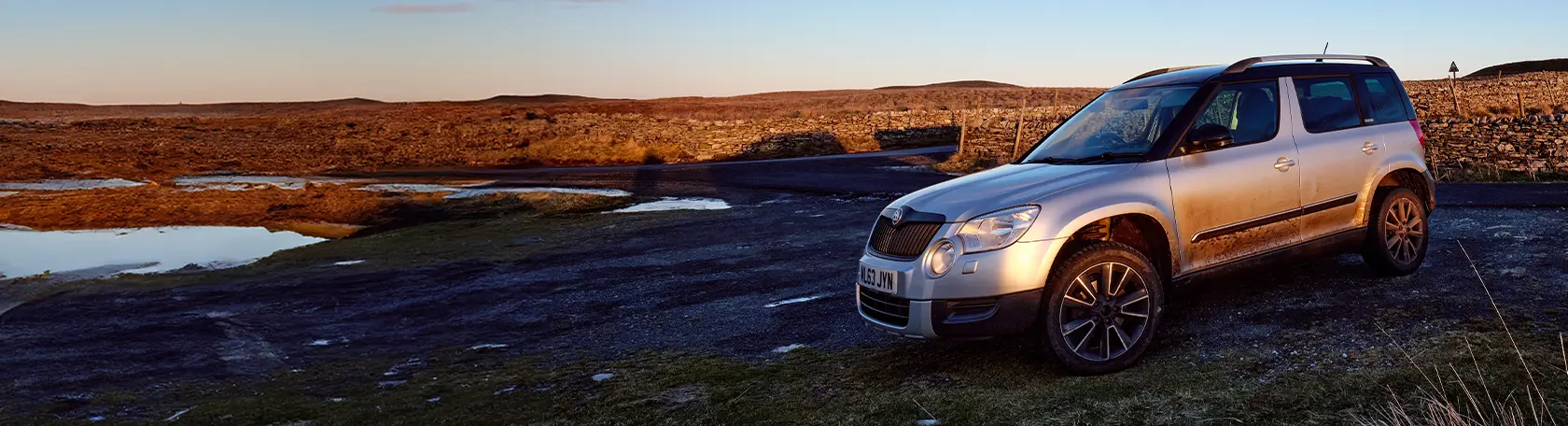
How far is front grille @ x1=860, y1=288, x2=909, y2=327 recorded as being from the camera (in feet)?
18.9

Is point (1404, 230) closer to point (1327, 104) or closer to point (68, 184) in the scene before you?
Result: point (1327, 104)

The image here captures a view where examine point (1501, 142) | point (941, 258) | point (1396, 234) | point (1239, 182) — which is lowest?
point (1501, 142)

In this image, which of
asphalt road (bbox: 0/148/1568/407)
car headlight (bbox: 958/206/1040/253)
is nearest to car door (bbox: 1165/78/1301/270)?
asphalt road (bbox: 0/148/1568/407)

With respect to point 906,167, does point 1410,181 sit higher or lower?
higher

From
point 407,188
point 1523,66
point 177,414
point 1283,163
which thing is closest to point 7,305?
point 177,414

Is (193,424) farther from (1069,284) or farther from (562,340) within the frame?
(1069,284)

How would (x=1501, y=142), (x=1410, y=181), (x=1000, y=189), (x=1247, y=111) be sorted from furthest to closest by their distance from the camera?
1. (x=1501, y=142)
2. (x=1410, y=181)
3. (x=1247, y=111)
4. (x=1000, y=189)

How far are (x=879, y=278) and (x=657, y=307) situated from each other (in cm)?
387

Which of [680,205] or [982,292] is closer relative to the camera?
[982,292]

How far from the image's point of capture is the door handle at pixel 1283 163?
659 cm

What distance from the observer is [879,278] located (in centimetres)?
591

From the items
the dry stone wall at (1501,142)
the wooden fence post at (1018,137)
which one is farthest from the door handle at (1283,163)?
the wooden fence post at (1018,137)

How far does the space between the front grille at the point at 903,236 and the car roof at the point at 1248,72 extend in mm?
2164

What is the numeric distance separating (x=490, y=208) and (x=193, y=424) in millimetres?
14162
